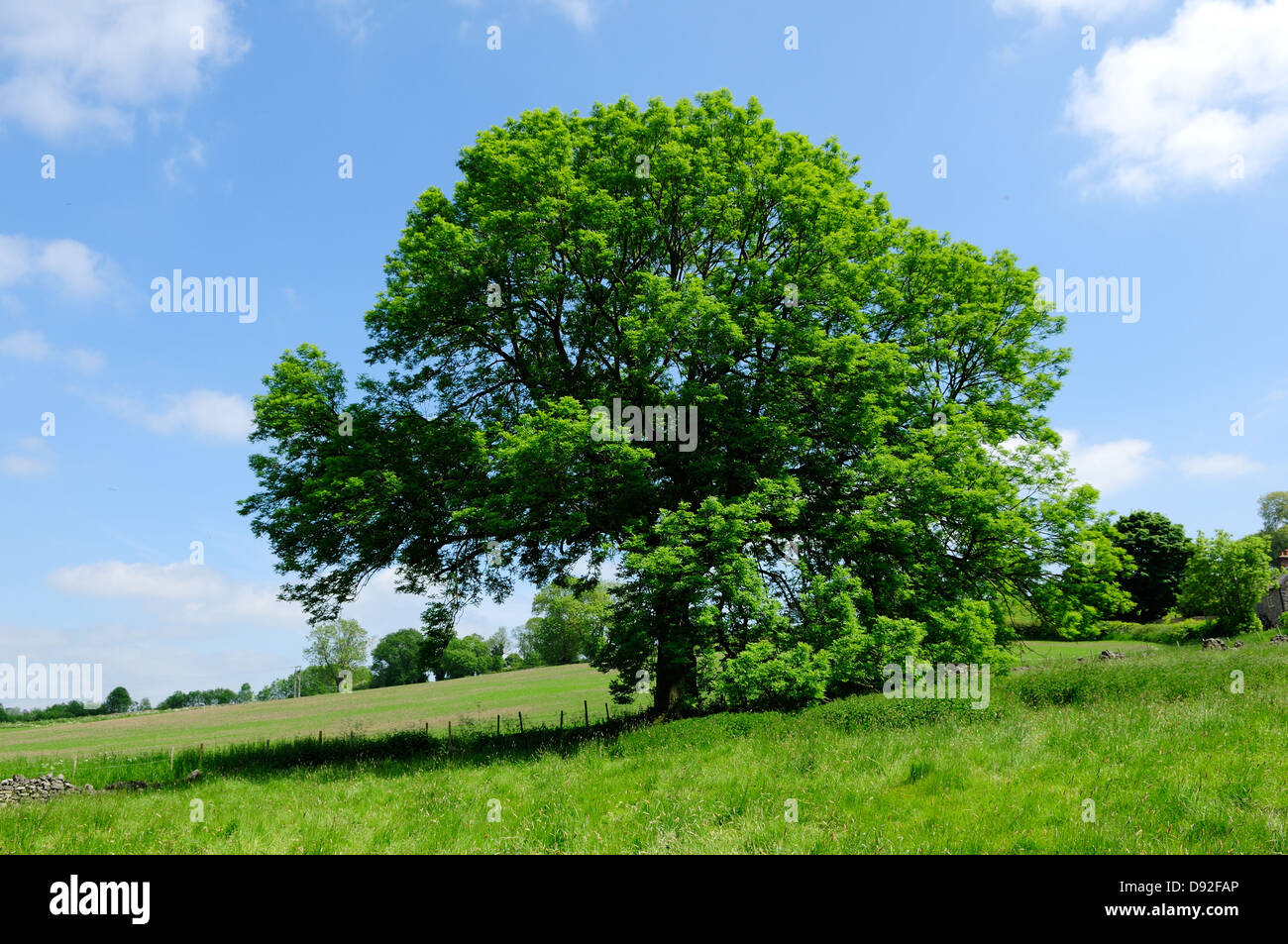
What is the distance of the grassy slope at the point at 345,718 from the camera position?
39688mm

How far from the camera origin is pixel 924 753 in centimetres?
1273

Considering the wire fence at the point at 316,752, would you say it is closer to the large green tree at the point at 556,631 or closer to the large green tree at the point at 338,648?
the large green tree at the point at 556,631

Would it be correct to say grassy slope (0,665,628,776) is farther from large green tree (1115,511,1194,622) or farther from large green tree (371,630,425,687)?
large green tree (371,630,425,687)

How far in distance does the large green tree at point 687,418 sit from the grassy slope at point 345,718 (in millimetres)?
16757

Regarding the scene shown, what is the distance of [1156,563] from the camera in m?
66.6

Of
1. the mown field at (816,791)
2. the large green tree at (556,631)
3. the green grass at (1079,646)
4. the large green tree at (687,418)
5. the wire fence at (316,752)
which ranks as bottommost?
the large green tree at (556,631)

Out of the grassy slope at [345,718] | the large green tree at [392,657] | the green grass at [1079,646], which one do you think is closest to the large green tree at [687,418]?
the grassy slope at [345,718]

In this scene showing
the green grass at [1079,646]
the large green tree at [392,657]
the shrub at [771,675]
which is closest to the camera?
the shrub at [771,675]

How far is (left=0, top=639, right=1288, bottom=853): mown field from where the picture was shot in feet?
29.9

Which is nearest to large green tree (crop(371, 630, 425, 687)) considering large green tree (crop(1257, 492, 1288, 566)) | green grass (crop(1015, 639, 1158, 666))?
green grass (crop(1015, 639, 1158, 666))

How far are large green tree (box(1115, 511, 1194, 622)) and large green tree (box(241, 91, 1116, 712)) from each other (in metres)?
59.1

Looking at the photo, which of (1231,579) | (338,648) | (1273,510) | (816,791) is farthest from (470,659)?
(1273,510)

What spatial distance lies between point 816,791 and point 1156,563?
241 feet
